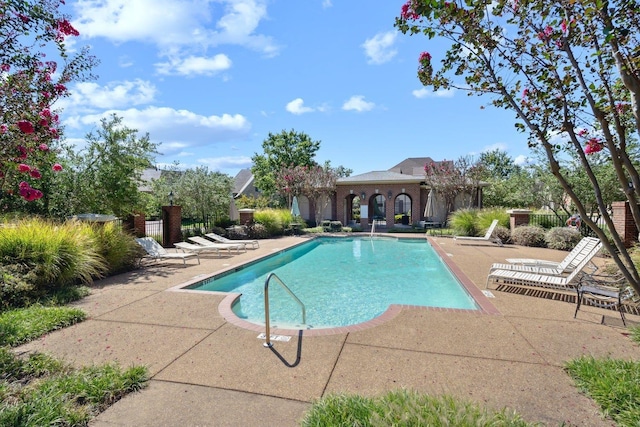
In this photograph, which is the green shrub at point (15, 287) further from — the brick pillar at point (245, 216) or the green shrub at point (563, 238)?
the green shrub at point (563, 238)

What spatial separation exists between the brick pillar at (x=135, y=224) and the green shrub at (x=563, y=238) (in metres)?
16.6

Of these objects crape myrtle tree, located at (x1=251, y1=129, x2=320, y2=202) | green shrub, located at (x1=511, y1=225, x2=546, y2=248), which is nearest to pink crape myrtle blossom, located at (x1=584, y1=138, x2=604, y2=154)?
green shrub, located at (x1=511, y1=225, x2=546, y2=248)

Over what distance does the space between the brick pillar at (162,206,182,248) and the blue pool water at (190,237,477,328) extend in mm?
4810

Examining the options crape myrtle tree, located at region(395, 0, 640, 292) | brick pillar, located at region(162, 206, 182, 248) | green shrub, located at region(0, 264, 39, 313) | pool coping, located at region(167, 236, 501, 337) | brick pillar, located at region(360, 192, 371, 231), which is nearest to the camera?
crape myrtle tree, located at region(395, 0, 640, 292)

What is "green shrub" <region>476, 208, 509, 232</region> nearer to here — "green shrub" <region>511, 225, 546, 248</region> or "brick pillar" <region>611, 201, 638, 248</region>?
"green shrub" <region>511, 225, 546, 248</region>

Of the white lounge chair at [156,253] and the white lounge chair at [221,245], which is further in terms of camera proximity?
the white lounge chair at [221,245]

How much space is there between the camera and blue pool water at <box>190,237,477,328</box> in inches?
289

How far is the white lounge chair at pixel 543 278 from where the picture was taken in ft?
22.4

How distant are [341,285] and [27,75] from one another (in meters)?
7.88

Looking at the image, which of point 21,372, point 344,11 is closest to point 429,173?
point 344,11

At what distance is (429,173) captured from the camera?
2316cm

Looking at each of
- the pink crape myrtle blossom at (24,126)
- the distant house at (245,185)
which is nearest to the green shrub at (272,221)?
the pink crape myrtle blossom at (24,126)

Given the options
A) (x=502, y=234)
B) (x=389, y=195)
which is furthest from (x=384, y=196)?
(x=502, y=234)

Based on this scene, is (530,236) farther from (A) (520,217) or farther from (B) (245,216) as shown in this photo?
(B) (245,216)
